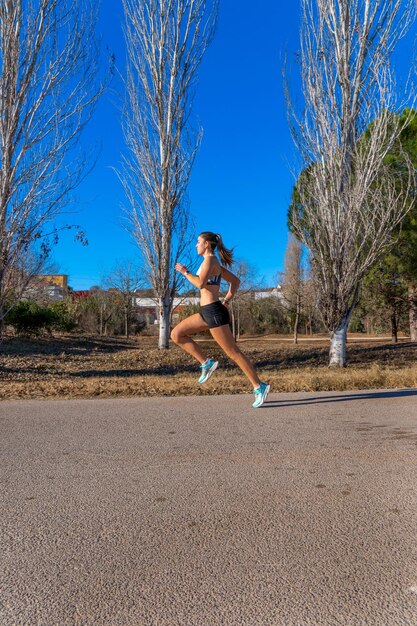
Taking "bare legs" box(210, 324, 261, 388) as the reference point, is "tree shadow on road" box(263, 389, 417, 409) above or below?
below

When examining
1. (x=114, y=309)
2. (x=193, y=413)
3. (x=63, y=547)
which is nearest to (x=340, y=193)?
(x=193, y=413)

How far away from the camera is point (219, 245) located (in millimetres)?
5555

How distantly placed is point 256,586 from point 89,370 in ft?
34.5

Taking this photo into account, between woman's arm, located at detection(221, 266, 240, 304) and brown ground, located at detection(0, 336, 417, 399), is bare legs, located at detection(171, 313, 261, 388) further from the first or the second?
brown ground, located at detection(0, 336, 417, 399)

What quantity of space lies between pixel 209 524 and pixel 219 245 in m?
3.57

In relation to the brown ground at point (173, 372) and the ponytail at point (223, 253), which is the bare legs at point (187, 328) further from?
the brown ground at point (173, 372)

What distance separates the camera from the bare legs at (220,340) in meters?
5.32

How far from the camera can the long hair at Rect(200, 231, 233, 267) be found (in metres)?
5.45

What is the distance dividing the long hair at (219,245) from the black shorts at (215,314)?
0.54 m

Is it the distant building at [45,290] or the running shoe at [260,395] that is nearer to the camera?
the running shoe at [260,395]

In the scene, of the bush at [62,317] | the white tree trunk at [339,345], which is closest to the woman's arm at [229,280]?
the white tree trunk at [339,345]

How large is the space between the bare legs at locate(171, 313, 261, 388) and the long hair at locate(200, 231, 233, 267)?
672 millimetres

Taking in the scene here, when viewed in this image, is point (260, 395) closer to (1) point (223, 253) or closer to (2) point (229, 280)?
(2) point (229, 280)

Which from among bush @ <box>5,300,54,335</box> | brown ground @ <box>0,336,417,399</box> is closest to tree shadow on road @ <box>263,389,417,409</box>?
brown ground @ <box>0,336,417,399</box>
